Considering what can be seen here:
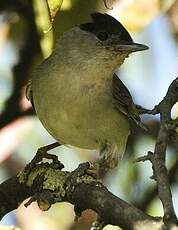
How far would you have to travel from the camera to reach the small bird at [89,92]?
355cm

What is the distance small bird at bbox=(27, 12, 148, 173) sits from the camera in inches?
140

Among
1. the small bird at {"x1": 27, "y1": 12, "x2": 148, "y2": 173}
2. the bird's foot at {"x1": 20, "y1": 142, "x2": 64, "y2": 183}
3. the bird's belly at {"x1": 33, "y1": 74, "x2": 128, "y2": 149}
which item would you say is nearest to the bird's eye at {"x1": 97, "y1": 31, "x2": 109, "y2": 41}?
the small bird at {"x1": 27, "y1": 12, "x2": 148, "y2": 173}

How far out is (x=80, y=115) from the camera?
3.54m

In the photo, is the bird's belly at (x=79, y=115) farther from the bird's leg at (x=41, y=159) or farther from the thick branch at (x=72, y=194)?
the thick branch at (x=72, y=194)

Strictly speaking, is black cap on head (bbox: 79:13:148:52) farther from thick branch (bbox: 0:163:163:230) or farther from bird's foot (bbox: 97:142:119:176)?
thick branch (bbox: 0:163:163:230)

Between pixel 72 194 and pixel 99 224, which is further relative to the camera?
pixel 72 194

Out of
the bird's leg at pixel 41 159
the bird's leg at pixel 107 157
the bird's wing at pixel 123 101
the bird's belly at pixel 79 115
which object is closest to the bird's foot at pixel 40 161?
the bird's leg at pixel 41 159

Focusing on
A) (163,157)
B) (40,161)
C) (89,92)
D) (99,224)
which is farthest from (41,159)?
(163,157)

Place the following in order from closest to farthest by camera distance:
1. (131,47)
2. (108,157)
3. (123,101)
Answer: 1. (131,47)
2. (108,157)
3. (123,101)

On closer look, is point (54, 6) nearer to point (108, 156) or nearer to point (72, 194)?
point (72, 194)

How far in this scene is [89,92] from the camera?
3.61 m

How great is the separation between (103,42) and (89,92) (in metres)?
0.29

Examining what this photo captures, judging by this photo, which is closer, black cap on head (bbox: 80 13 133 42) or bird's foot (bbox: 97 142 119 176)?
black cap on head (bbox: 80 13 133 42)

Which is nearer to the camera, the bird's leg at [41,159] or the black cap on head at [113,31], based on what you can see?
the bird's leg at [41,159]
